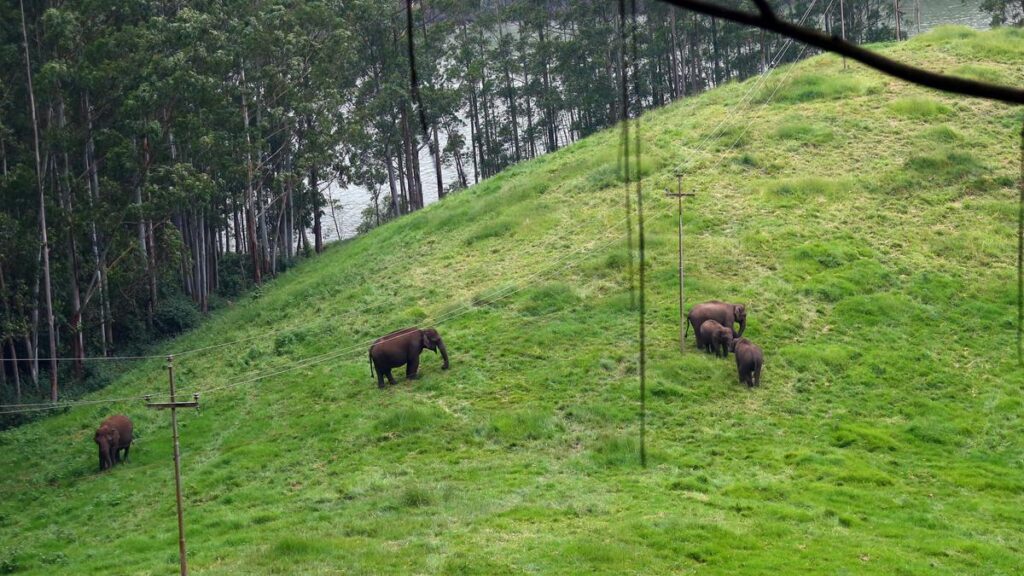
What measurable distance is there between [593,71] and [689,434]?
176 feet

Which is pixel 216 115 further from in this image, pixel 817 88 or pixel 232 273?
pixel 817 88

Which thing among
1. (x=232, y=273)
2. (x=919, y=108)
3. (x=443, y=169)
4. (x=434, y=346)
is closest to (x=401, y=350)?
(x=434, y=346)

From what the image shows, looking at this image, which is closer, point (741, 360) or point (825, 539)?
point (825, 539)

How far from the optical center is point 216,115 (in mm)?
54062

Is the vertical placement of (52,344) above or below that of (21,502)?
above

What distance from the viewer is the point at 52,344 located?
40500mm

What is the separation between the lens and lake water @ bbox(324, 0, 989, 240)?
114488 mm

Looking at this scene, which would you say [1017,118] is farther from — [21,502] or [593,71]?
[21,502]

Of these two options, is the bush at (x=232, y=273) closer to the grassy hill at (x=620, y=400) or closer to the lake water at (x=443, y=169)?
the grassy hill at (x=620, y=400)

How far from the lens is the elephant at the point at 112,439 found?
30.7 metres

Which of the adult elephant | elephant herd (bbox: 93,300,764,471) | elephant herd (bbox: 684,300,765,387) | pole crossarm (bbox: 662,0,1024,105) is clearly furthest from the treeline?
pole crossarm (bbox: 662,0,1024,105)

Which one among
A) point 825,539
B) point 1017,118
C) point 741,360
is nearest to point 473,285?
point 741,360

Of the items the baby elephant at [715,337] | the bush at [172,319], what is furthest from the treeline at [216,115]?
the baby elephant at [715,337]

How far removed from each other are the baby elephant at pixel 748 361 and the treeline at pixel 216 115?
11.7 m
